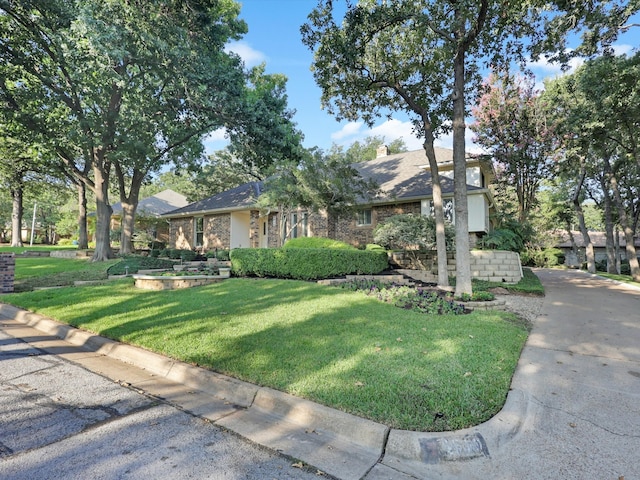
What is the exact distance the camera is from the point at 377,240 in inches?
508

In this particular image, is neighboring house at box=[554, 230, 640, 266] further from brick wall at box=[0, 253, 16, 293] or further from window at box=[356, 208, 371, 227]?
brick wall at box=[0, 253, 16, 293]

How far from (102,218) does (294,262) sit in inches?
440

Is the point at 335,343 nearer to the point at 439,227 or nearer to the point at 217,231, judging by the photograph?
the point at 439,227

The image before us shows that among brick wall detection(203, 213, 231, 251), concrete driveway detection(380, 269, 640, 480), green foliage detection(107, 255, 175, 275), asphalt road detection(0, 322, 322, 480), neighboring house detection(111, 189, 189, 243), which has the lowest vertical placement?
concrete driveway detection(380, 269, 640, 480)

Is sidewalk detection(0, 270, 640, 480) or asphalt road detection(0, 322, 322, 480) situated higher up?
asphalt road detection(0, 322, 322, 480)

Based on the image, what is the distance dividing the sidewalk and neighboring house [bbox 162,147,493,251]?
409 inches

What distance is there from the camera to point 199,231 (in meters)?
21.5

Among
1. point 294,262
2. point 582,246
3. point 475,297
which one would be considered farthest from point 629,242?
point 582,246

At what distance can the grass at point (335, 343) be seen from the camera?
307 centimetres

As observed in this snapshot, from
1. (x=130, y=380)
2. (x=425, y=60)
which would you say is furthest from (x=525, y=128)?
(x=130, y=380)

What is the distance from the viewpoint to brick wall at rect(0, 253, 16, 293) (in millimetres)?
9109

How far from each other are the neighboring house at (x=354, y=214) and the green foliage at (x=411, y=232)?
2.27 meters

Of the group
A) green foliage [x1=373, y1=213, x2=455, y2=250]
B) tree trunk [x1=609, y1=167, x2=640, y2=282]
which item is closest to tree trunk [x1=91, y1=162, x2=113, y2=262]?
green foliage [x1=373, y1=213, x2=455, y2=250]

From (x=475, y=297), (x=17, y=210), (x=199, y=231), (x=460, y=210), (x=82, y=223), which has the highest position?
(x=17, y=210)
